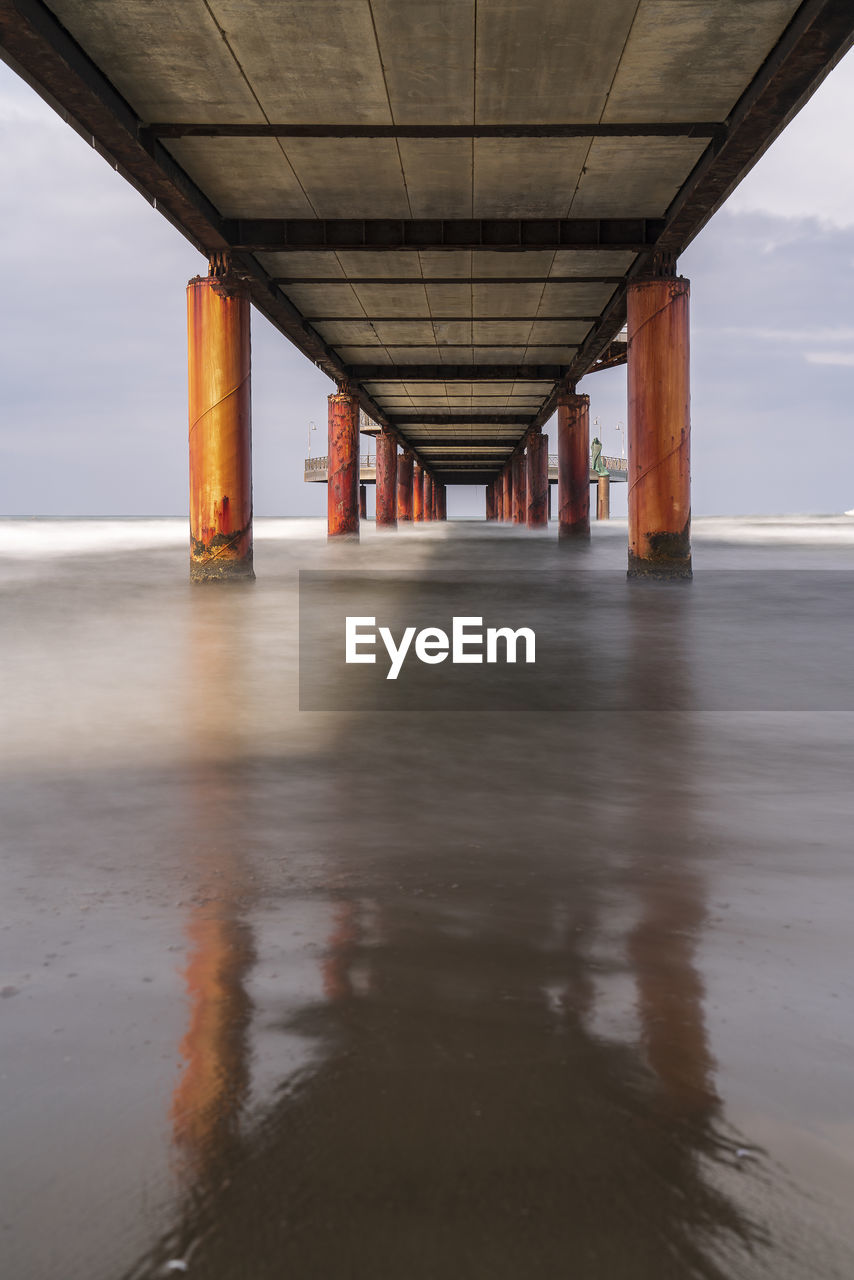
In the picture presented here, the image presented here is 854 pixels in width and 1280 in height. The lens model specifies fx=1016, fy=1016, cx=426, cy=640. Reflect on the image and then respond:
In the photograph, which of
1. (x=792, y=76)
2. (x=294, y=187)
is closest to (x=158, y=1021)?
(x=792, y=76)

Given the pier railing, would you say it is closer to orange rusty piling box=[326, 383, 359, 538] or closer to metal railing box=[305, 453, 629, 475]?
metal railing box=[305, 453, 629, 475]

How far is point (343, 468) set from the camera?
3119cm

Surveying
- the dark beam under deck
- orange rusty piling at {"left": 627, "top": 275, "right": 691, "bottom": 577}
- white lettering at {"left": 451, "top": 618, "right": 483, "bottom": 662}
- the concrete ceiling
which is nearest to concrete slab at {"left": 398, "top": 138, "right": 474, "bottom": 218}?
the concrete ceiling

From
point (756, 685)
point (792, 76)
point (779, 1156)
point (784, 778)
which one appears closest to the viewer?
point (779, 1156)

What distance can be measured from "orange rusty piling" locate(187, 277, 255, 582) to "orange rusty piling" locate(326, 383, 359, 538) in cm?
1419

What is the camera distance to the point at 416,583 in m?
16.1

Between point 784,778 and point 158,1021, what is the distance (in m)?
3.21

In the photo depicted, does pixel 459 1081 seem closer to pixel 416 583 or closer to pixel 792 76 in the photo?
pixel 792 76

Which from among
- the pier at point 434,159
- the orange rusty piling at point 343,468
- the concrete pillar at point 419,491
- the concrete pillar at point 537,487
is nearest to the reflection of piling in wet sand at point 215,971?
the pier at point 434,159

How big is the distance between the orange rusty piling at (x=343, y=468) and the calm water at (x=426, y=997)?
82.8 feet

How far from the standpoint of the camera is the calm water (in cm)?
159

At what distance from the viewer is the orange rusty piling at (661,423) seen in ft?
51.4

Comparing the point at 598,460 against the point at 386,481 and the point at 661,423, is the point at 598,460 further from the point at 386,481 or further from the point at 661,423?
the point at 661,423

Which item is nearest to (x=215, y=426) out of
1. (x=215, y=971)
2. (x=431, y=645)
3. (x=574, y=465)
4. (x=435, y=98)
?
(x=435, y=98)
